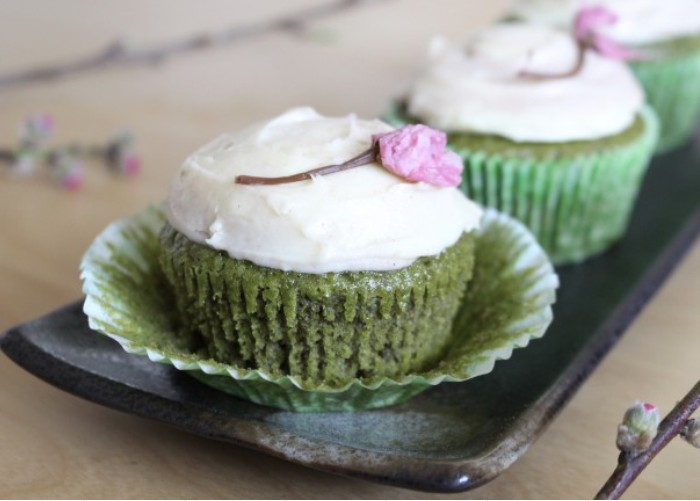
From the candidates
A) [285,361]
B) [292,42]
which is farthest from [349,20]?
[285,361]

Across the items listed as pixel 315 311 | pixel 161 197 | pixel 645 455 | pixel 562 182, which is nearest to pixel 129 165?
pixel 161 197

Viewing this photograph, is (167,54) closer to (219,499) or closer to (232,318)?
(232,318)

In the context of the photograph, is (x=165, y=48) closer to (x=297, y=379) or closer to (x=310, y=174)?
(x=310, y=174)

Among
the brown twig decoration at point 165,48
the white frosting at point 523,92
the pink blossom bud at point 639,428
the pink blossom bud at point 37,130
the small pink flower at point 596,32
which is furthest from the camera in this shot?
the brown twig decoration at point 165,48

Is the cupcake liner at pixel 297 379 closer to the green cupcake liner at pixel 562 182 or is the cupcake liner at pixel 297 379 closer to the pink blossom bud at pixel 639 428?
the green cupcake liner at pixel 562 182

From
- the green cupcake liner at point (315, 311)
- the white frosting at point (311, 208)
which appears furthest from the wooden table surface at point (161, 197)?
the white frosting at point (311, 208)

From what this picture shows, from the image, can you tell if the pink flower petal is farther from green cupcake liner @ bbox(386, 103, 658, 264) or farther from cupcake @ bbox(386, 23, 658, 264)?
green cupcake liner @ bbox(386, 103, 658, 264)
